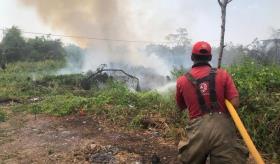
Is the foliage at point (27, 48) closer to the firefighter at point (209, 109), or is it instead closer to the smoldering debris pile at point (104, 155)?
the smoldering debris pile at point (104, 155)

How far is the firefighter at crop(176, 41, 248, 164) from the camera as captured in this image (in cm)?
382

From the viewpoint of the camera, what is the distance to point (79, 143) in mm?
7219

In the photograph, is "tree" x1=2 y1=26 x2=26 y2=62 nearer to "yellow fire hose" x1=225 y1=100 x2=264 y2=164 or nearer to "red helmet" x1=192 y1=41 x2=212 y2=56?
"red helmet" x1=192 y1=41 x2=212 y2=56

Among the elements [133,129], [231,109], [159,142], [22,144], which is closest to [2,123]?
[22,144]

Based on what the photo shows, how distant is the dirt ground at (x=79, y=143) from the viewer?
6.32m

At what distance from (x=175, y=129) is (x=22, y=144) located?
117 inches

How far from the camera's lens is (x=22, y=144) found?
7.52 meters

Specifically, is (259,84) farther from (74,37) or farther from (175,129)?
(74,37)

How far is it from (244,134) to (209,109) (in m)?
0.45

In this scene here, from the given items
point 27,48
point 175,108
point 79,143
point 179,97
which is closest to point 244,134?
point 179,97

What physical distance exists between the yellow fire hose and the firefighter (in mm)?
105

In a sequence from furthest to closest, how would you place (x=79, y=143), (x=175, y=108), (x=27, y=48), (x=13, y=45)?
(x=27, y=48) → (x=13, y=45) → (x=175, y=108) → (x=79, y=143)

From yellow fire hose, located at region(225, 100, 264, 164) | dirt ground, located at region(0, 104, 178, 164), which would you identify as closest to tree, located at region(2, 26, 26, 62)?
dirt ground, located at region(0, 104, 178, 164)

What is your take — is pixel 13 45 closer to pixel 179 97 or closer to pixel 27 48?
pixel 27 48
